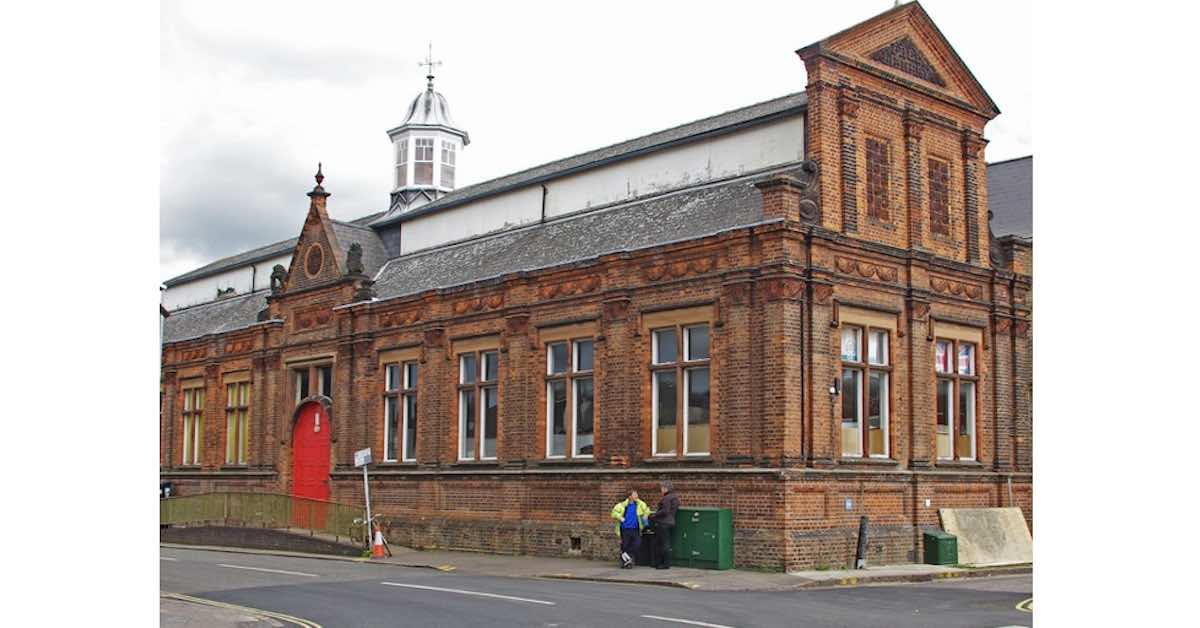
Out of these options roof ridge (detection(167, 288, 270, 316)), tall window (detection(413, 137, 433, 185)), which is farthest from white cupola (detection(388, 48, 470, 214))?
roof ridge (detection(167, 288, 270, 316))

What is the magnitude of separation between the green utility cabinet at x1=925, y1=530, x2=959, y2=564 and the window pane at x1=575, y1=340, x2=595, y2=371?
7448mm

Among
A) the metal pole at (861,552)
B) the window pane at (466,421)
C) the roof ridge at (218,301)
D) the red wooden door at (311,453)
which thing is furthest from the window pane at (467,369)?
the roof ridge at (218,301)

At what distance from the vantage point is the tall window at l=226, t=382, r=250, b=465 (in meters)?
38.3

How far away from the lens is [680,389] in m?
24.2

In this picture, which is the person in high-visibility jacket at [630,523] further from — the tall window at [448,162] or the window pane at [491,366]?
the tall window at [448,162]

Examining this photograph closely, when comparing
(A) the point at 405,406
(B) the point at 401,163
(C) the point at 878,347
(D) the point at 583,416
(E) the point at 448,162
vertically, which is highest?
(E) the point at 448,162

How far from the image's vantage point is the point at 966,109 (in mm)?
27094

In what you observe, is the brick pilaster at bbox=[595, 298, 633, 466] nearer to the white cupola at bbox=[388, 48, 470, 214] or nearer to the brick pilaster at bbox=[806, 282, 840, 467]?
the brick pilaster at bbox=[806, 282, 840, 467]

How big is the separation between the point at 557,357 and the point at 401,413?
19.3 feet

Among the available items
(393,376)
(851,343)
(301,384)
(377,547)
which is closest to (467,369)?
(393,376)

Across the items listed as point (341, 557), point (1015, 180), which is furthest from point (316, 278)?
point (1015, 180)

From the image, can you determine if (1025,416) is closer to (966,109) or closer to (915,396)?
(915,396)

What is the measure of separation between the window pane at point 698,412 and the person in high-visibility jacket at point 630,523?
157 cm

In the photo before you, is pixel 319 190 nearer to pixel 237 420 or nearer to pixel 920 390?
pixel 237 420
